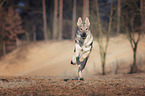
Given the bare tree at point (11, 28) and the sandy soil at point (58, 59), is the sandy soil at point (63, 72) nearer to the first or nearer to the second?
the sandy soil at point (58, 59)

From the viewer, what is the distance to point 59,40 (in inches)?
1718

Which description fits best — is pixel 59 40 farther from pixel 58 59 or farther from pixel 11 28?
pixel 11 28

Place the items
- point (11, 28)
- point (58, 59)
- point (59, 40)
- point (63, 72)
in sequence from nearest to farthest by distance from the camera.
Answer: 1. point (63, 72)
2. point (58, 59)
3. point (11, 28)
4. point (59, 40)

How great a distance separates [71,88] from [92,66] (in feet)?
67.7

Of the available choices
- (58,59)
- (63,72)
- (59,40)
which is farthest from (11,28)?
(63,72)

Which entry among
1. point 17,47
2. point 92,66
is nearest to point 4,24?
point 17,47

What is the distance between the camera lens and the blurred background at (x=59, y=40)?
24.3 m

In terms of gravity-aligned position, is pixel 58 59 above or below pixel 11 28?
below

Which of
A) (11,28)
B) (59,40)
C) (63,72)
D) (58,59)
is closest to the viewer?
(63,72)

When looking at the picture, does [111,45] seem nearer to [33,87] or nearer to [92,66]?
[92,66]

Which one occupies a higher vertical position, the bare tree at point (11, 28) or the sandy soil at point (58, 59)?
the bare tree at point (11, 28)

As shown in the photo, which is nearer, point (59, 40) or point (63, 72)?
point (63, 72)

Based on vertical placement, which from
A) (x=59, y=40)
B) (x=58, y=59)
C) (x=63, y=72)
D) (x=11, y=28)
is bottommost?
(x=63, y=72)

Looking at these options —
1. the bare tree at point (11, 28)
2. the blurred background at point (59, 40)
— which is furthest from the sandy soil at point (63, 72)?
the bare tree at point (11, 28)
